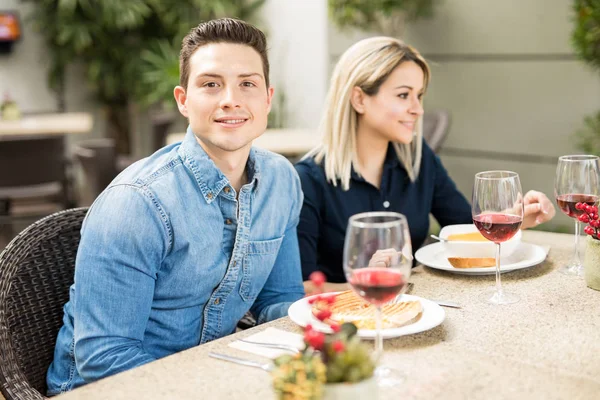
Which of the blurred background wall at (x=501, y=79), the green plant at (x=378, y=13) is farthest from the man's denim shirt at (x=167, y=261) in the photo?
the blurred background wall at (x=501, y=79)

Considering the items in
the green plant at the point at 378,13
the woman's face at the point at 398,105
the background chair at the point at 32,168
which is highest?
the green plant at the point at 378,13

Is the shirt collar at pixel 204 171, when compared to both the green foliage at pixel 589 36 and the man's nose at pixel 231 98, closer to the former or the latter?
the man's nose at pixel 231 98

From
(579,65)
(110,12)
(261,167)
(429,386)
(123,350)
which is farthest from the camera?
(110,12)

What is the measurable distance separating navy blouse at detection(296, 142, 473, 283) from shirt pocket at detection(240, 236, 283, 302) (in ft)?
1.72

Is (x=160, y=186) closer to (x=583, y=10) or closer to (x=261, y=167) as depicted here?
(x=261, y=167)

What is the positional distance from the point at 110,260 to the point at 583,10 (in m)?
3.41

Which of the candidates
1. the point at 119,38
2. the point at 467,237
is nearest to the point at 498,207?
the point at 467,237

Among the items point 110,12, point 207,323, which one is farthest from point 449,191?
point 110,12

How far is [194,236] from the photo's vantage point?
1.56 m

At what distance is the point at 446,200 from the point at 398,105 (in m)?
0.36

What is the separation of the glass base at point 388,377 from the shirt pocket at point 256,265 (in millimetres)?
530

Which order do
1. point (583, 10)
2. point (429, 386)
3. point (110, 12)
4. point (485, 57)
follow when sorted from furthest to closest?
1. point (110, 12)
2. point (485, 57)
3. point (583, 10)
4. point (429, 386)

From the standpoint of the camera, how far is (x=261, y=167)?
1809mm

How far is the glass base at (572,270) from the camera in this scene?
1.77 meters
